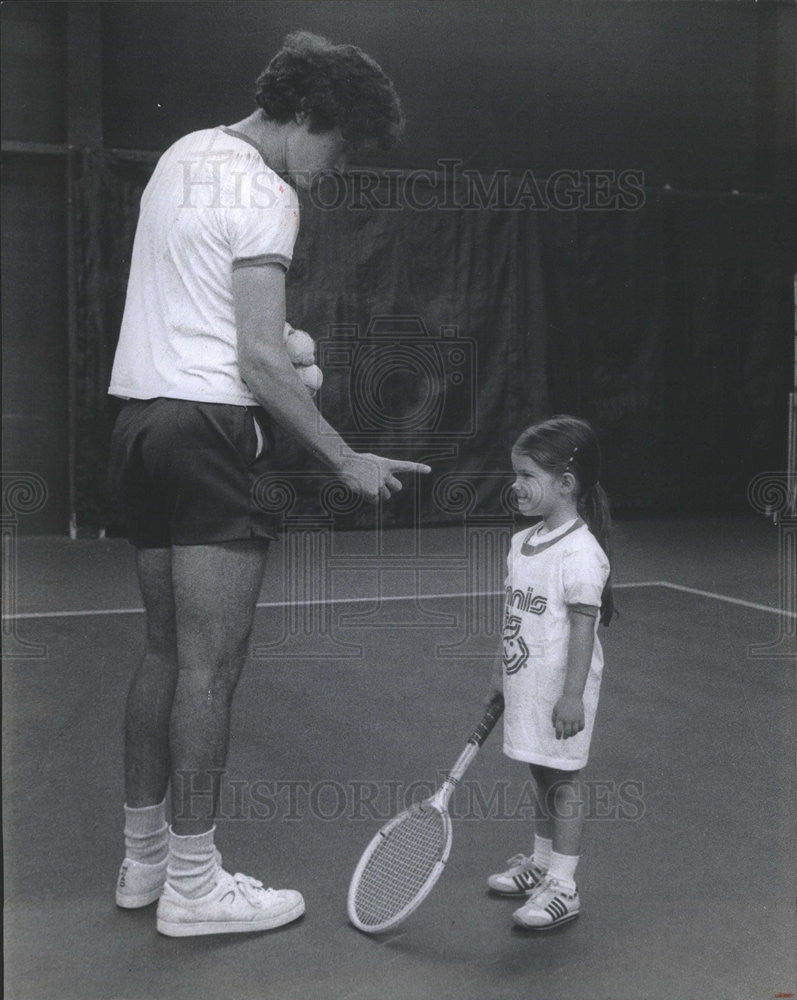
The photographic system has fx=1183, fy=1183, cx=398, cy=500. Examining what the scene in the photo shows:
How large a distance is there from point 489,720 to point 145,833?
61 cm

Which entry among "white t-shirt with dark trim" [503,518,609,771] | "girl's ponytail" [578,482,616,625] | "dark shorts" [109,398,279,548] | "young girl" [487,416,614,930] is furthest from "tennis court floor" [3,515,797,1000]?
"dark shorts" [109,398,279,548]

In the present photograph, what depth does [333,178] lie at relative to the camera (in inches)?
261

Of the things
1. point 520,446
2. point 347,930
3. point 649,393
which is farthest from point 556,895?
point 649,393

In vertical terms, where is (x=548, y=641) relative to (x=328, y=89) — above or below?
below

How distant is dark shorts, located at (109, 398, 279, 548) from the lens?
1.77m

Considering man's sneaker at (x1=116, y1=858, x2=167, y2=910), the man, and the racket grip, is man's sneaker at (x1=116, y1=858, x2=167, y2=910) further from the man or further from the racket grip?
the racket grip

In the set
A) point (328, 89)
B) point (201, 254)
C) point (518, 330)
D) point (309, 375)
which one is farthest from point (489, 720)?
point (518, 330)

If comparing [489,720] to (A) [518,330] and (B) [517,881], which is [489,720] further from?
(A) [518,330]

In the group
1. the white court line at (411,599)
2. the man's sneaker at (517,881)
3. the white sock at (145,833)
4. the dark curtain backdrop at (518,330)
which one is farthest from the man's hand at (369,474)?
the dark curtain backdrop at (518,330)

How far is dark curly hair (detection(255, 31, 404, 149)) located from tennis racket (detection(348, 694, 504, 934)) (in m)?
0.98

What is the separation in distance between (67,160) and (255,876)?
17.4 feet

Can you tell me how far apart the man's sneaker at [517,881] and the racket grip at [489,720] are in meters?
0.28

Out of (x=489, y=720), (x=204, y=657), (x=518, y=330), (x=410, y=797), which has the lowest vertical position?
(x=410, y=797)

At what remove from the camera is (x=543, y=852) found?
2.07m
